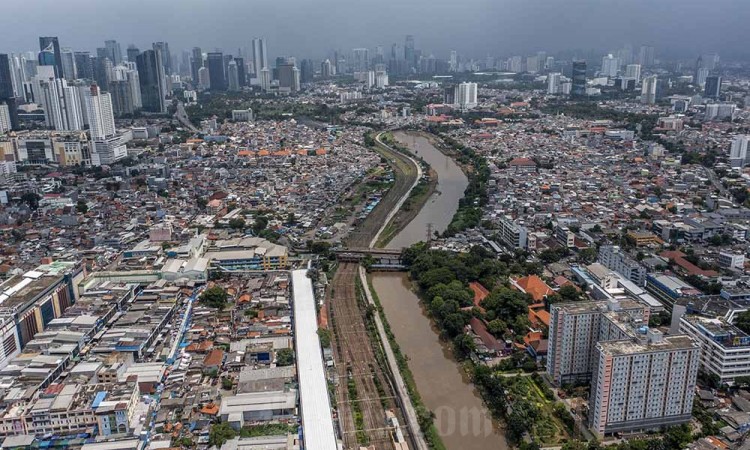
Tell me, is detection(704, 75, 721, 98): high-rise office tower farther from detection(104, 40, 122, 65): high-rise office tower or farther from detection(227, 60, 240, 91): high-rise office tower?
detection(104, 40, 122, 65): high-rise office tower

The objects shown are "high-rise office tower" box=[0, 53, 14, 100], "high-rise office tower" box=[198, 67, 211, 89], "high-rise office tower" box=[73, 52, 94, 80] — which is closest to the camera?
"high-rise office tower" box=[0, 53, 14, 100]

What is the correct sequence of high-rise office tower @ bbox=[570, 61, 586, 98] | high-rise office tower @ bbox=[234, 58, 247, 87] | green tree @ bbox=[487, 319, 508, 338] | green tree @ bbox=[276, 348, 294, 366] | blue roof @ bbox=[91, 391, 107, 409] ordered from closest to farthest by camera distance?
blue roof @ bbox=[91, 391, 107, 409], green tree @ bbox=[276, 348, 294, 366], green tree @ bbox=[487, 319, 508, 338], high-rise office tower @ bbox=[570, 61, 586, 98], high-rise office tower @ bbox=[234, 58, 247, 87]

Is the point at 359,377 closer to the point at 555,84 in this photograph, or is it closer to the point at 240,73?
the point at 555,84

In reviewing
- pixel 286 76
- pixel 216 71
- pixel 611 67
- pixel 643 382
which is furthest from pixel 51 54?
pixel 611 67

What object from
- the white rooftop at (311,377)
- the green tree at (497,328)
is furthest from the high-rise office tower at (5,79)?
the green tree at (497,328)

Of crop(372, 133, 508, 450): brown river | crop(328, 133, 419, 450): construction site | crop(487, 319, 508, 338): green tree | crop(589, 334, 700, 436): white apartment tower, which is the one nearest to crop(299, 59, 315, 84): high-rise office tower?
crop(372, 133, 508, 450): brown river

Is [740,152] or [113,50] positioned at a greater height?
[113,50]
